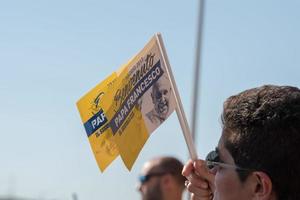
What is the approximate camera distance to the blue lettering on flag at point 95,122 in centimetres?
351

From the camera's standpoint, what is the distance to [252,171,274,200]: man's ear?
→ 2168mm

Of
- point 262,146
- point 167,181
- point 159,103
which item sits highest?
point 159,103

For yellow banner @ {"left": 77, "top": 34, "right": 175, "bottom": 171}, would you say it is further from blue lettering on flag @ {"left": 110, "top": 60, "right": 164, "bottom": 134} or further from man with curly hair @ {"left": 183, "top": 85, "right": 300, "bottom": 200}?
man with curly hair @ {"left": 183, "top": 85, "right": 300, "bottom": 200}

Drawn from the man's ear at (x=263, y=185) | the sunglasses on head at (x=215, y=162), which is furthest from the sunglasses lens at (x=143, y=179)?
the man's ear at (x=263, y=185)

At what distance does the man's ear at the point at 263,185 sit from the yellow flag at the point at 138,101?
1.12 m

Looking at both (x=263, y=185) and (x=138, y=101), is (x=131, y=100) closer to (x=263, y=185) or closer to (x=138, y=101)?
(x=138, y=101)

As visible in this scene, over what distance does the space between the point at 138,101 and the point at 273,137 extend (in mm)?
1394

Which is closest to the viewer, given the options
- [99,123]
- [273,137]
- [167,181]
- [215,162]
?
[273,137]

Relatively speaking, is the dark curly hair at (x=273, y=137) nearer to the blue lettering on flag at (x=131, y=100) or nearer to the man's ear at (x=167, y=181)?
the blue lettering on flag at (x=131, y=100)

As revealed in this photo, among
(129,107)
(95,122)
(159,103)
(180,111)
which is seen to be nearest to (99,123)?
(95,122)

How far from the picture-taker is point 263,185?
7.14ft

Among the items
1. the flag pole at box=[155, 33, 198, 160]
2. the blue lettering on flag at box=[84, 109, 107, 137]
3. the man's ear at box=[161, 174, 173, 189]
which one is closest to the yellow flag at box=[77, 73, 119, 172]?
the blue lettering on flag at box=[84, 109, 107, 137]

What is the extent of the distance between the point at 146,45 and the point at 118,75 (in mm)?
237

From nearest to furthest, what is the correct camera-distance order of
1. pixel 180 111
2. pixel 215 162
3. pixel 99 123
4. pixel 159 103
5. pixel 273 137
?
pixel 273 137 → pixel 215 162 → pixel 180 111 → pixel 159 103 → pixel 99 123
